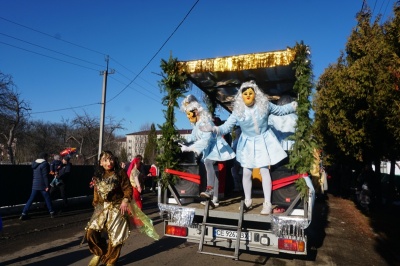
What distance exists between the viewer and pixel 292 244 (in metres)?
4.98

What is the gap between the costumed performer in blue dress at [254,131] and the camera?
592 cm

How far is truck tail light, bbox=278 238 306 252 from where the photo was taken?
16.2 feet

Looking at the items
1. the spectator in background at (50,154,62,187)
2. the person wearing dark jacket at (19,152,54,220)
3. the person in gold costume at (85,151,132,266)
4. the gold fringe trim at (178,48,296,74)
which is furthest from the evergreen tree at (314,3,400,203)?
the spectator in background at (50,154,62,187)

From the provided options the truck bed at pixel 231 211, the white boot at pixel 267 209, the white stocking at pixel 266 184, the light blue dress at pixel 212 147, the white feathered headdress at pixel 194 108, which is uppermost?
the white feathered headdress at pixel 194 108

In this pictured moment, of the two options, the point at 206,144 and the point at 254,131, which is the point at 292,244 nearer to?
the point at 254,131

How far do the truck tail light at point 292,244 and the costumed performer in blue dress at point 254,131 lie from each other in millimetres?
996

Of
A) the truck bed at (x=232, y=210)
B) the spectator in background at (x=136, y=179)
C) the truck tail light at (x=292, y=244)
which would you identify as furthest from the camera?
the spectator in background at (x=136, y=179)

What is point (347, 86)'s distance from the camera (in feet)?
35.9

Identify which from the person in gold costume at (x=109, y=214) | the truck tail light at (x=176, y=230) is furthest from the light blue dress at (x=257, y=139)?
the person in gold costume at (x=109, y=214)

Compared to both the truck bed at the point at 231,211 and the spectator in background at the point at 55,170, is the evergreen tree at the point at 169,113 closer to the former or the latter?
the truck bed at the point at 231,211

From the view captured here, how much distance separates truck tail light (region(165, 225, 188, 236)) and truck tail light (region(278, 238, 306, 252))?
1559 mm

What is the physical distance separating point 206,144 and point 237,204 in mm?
1216

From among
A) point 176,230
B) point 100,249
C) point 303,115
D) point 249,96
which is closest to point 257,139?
point 249,96

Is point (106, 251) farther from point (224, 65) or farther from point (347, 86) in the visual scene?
point (347, 86)
